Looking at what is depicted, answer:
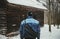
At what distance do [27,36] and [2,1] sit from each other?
30.7ft

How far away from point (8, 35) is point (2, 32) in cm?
53

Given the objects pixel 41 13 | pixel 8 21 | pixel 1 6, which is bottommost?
pixel 41 13

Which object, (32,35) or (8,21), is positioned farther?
(8,21)

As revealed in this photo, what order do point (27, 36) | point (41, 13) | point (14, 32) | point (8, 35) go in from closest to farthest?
point (27, 36) → point (8, 35) → point (14, 32) → point (41, 13)

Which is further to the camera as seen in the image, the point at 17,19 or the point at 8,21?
the point at 17,19

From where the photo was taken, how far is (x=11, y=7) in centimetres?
1716

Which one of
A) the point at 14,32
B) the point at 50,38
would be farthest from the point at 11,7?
the point at 50,38

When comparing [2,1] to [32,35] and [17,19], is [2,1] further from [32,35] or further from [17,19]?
[32,35]

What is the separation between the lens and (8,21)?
17031mm

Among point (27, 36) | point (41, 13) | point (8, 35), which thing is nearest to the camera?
point (27, 36)

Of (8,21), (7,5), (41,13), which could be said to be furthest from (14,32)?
(41,13)

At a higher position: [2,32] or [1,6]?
[1,6]

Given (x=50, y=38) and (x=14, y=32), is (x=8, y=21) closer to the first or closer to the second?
(x=14, y=32)

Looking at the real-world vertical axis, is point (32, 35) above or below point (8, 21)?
above
